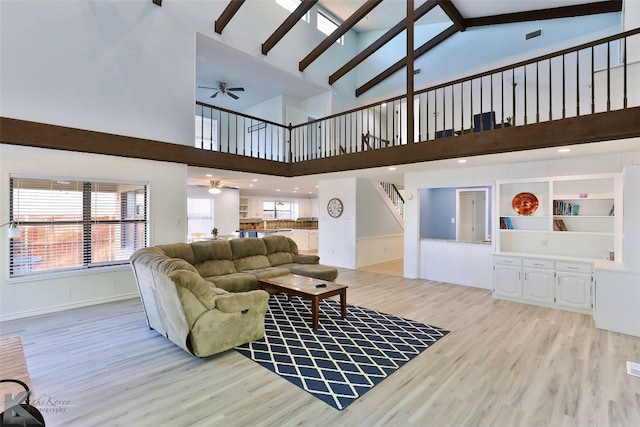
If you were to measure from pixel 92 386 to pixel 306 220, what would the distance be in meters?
11.3

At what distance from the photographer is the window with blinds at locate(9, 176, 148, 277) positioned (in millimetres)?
4277

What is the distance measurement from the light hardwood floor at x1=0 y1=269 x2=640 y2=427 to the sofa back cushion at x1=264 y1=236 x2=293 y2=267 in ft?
8.32

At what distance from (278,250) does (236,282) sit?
5.31ft

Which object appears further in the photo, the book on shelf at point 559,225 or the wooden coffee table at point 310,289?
the book on shelf at point 559,225

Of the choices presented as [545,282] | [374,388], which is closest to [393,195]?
[545,282]

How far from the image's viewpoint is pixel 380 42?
316 inches

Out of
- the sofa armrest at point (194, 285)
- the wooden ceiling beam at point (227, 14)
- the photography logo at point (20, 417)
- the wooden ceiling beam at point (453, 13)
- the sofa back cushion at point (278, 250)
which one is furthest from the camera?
the wooden ceiling beam at point (453, 13)

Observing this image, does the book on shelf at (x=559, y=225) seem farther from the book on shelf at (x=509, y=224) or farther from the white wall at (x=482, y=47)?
the white wall at (x=482, y=47)

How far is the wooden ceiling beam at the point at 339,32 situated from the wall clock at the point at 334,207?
3557mm

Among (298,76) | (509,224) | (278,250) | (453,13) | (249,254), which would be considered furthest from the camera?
(298,76)

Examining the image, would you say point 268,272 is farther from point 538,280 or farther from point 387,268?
point 538,280

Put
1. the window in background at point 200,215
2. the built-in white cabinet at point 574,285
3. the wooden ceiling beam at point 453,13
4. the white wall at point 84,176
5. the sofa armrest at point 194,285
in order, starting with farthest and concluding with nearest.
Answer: the window in background at point 200,215, the wooden ceiling beam at point 453,13, the built-in white cabinet at point 574,285, the white wall at point 84,176, the sofa armrest at point 194,285

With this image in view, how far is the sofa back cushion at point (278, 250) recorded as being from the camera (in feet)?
19.9

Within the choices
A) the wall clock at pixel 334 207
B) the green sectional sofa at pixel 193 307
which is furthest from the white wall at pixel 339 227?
the green sectional sofa at pixel 193 307
